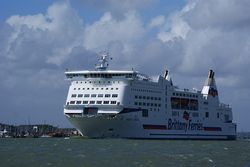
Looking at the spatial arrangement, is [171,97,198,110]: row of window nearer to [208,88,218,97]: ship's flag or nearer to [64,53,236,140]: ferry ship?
[64,53,236,140]: ferry ship

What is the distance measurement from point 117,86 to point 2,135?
226 ft

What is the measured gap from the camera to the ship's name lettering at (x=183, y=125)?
97306mm

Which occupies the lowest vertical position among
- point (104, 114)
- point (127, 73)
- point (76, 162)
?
point (76, 162)

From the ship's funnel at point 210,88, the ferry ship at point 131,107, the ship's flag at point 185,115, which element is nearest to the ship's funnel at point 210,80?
the ship's funnel at point 210,88

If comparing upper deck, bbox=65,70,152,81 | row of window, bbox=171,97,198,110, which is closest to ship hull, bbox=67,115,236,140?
row of window, bbox=171,97,198,110

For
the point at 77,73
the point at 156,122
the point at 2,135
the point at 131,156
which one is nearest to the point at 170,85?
the point at 156,122

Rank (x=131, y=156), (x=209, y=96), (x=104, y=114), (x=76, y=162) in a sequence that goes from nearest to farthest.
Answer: (x=76, y=162) → (x=131, y=156) → (x=104, y=114) → (x=209, y=96)

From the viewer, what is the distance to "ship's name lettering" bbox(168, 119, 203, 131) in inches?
3831

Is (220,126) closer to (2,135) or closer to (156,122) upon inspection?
(156,122)

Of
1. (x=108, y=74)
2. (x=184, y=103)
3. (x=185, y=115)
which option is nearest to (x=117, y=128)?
(x=108, y=74)

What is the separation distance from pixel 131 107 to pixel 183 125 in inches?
615

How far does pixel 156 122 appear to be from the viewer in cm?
9356

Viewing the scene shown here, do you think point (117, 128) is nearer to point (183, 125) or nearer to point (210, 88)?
point (183, 125)

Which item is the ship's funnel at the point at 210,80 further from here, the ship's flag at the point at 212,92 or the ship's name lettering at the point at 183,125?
the ship's name lettering at the point at 183,125
